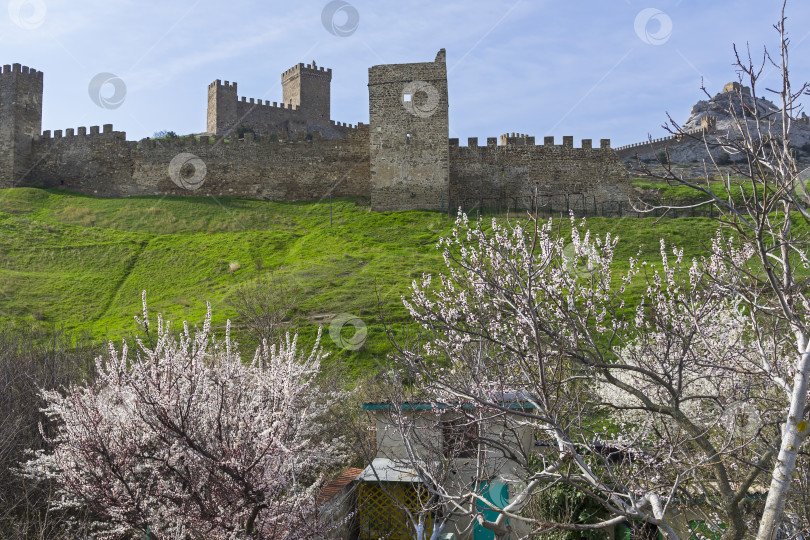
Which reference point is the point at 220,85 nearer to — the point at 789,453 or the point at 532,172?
the point at 532,172

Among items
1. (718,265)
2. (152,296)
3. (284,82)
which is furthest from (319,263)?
(284,82)

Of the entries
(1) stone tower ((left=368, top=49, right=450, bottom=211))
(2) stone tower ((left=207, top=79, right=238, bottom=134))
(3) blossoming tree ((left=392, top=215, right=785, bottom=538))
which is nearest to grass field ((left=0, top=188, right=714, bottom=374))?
(1) stone tower ((left=368, top=49, right=450, bottom=211))

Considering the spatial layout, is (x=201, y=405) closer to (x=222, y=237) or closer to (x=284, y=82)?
(x=222, y=237)

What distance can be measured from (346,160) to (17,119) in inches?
801

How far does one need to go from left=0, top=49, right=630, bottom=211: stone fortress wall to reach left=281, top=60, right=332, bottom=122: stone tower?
21.0 meters

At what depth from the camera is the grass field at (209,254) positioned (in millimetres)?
25031

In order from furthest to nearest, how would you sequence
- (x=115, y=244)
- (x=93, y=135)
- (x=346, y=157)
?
(x=93, y=135), (x=346, y=157), (x=115, y=244)

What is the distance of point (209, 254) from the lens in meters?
31.9

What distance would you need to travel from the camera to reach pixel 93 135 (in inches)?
1727

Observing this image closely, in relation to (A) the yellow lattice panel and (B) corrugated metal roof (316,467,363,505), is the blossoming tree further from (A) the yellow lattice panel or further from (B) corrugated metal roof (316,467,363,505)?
(B) corrugated metal roof (316,467,363,505)

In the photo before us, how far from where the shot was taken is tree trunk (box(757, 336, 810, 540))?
180 inches

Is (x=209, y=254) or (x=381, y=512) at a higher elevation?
(x=209, y=254)

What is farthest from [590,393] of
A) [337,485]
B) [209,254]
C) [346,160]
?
[346,160]

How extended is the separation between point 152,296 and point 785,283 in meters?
26.3
